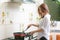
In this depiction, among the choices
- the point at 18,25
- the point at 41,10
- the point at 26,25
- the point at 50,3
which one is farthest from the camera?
the point at 50,3

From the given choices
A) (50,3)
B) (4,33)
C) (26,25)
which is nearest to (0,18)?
(4,33)

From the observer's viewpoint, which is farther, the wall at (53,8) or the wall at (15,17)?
the wall at (53,8)

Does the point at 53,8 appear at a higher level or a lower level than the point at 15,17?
higher

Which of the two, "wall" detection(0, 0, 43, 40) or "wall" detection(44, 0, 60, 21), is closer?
"wall" detection(0, 0, 43, 40)

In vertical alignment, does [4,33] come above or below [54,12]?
below

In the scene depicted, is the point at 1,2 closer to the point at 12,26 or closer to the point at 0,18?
the point at 0,18

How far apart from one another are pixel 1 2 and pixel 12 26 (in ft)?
1.59

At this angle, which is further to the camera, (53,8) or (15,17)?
(53,8)

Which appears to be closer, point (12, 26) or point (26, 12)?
point (12, 26)

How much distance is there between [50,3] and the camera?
365 centimetres

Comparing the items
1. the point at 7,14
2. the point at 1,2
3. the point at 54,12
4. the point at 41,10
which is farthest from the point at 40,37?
the point at 54,12

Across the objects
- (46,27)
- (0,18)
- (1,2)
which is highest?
(1,2)

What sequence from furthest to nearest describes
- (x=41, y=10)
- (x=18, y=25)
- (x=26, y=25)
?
(x=26, y=25) < (x=18, y=25) < (x=41, y=10)

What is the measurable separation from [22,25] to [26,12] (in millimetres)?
294
